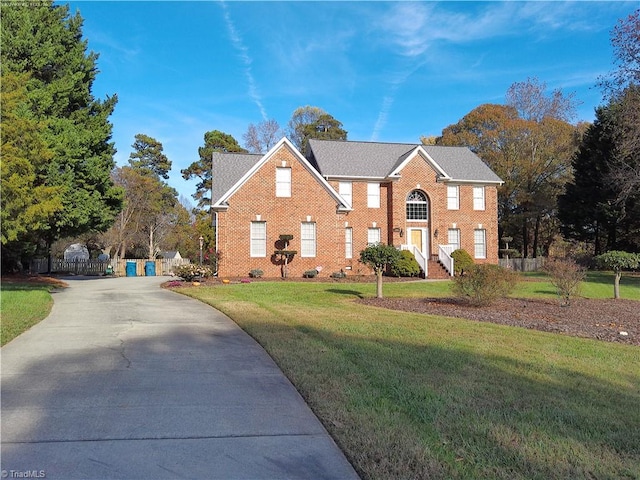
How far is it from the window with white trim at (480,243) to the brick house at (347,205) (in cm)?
7

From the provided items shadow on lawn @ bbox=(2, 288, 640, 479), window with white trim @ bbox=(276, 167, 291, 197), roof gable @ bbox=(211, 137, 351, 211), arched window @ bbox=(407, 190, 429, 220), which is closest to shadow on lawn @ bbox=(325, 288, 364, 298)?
roof gable @ bbox=(211, 137, 351, 211)

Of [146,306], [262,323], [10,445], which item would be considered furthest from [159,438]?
[146,306]

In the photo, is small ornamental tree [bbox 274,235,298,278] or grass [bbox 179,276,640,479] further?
small ornamental tree [bbox 274,235,298,278]

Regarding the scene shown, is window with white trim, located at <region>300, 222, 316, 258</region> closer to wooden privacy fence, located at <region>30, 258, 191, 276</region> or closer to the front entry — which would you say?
the front entry

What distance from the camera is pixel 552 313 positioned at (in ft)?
39.0

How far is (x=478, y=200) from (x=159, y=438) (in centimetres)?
3006

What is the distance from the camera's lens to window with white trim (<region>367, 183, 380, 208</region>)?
1158 inches

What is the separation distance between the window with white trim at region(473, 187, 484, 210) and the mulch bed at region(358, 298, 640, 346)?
1666 cm

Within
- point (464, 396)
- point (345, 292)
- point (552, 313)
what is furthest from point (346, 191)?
point (464, 396)

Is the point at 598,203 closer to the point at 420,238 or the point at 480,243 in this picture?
the point at 480,243

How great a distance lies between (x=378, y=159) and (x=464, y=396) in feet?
87.5

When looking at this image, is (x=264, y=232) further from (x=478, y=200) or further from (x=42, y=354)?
(x=42, y=354)

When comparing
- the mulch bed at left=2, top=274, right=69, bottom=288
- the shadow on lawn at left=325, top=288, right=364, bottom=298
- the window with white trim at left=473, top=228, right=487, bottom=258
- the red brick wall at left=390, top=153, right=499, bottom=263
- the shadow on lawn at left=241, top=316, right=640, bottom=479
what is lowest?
the shadow on lawn at left=241, top=316, right=640, bottom=479

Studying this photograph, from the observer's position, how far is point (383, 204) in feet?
96.9
